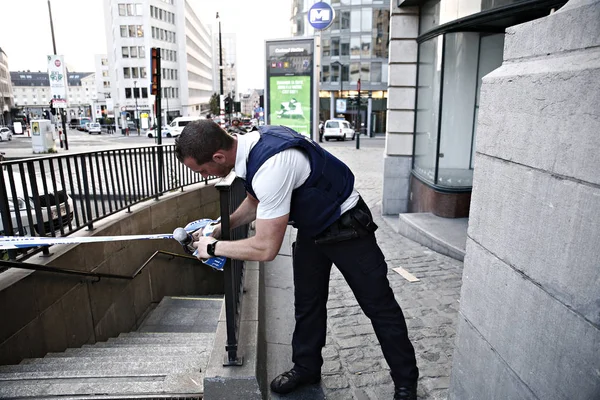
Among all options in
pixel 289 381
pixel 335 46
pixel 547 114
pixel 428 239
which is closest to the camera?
pixel 547 114

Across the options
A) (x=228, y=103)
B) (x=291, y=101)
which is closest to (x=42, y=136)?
(x=228, y=103)

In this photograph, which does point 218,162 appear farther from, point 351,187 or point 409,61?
point 409,61

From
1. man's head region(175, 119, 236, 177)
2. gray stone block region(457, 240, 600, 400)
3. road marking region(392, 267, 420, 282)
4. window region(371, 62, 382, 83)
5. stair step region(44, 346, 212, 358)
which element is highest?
window region(371, 62, 382, 83)

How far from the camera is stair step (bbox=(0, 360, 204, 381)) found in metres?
3.35

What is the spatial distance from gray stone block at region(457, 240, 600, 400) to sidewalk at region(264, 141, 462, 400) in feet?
3.03

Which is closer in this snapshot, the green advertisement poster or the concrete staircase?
the concrete staircase

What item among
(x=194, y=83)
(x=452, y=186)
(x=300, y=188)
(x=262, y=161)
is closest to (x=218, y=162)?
(x=262, y=161)

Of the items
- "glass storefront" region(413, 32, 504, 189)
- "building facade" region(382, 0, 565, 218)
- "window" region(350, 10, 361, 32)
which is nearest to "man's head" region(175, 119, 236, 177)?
"building facade" region(382, 0, 565, 218)

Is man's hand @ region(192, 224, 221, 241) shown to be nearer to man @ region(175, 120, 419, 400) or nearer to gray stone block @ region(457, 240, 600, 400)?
man @ region(175, 120, 419, 400)

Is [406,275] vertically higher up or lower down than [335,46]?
lower down

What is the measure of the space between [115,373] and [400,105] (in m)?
6.83

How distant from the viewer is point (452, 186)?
7176 mm

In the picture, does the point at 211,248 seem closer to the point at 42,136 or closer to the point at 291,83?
the point at 291,83

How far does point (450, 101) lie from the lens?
7688mm
